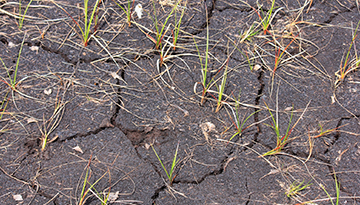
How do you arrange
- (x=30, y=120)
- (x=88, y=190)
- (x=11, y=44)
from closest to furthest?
(x=88, y=190) < (x=30, y=120) < (x=11, y=44)

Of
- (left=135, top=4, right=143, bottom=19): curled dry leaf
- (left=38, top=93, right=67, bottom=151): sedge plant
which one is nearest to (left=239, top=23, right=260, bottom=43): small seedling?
(left=135, top=4, right=143, bottom=19): curled dry leaf

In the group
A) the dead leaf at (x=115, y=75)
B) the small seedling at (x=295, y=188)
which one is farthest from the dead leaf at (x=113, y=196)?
the small seedling at (x=295, y=188)

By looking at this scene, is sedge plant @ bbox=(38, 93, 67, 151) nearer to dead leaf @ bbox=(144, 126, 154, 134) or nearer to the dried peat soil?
the dried peat soil

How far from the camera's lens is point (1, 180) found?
1.69 metres

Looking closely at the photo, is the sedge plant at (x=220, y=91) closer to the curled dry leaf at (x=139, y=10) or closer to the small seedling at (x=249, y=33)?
the small seedling at (x=249, y=33)

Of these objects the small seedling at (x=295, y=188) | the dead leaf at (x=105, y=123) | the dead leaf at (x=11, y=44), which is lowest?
the small seedling at (x=295, y=188)

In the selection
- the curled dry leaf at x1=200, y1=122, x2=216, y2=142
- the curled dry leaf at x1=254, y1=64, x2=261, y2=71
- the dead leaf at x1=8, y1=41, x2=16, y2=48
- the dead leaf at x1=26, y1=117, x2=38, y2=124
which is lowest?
the curled dry leaf at x1=200, y1=122, x2=216, y2=142

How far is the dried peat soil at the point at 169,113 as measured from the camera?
173 cm

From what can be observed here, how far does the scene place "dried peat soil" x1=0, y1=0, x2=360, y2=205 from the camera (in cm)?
173

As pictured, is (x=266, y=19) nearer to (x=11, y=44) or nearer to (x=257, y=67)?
(x=257, y=67)

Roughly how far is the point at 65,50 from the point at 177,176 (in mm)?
1138

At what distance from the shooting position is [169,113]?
1958 mm

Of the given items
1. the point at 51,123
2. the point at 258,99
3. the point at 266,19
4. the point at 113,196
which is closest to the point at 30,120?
the point at 51,123

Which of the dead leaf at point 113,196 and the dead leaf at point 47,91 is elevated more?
the dead leaf at point 47,91
